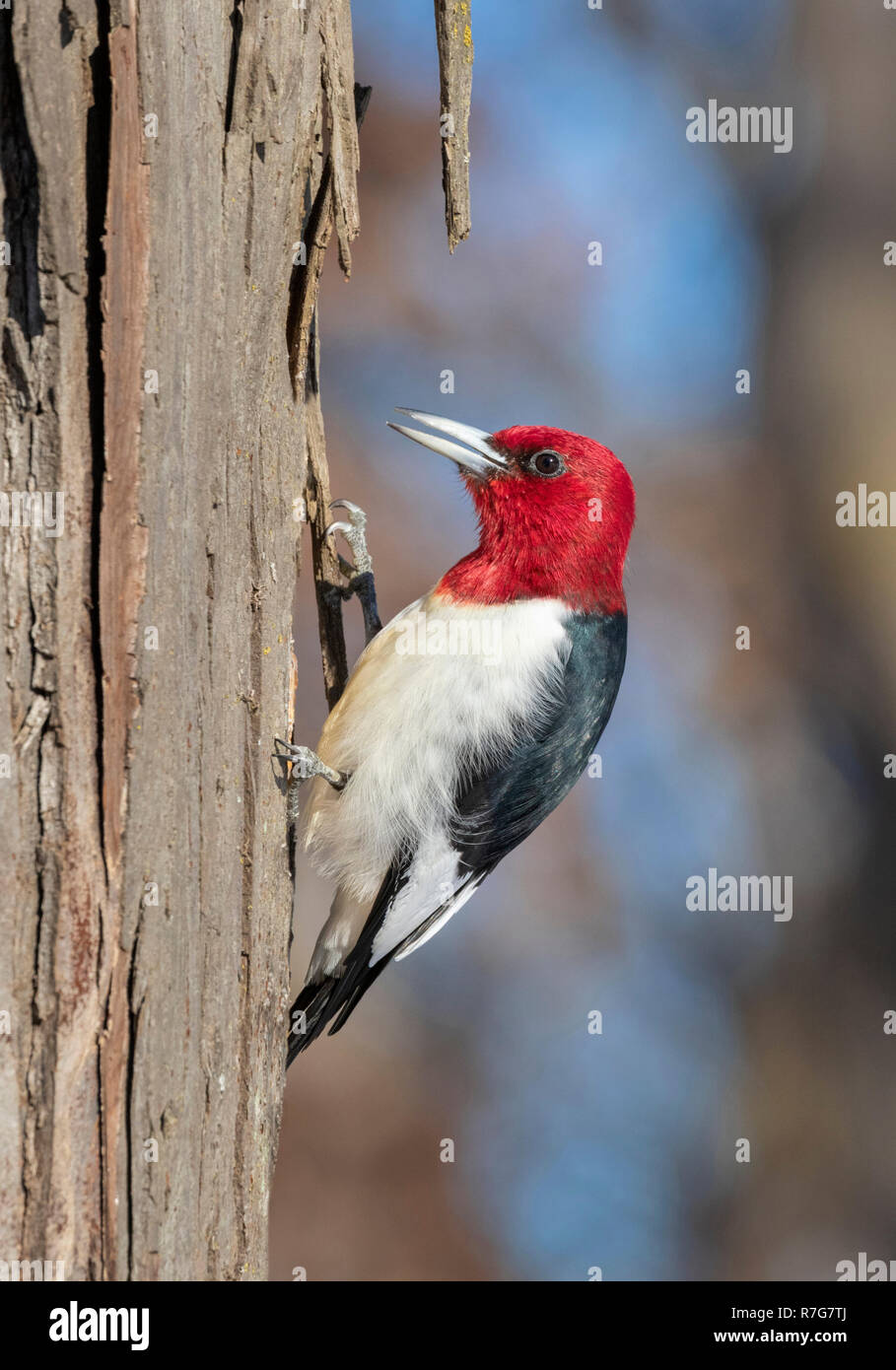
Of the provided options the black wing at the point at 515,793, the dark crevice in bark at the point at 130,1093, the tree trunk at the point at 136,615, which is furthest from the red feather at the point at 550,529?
the dark crevice in bark at the point at 130,1093

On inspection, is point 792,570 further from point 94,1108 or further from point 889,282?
point 94,1108

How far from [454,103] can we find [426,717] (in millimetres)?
1316

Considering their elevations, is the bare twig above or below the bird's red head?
above

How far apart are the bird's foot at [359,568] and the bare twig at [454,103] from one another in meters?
0.75

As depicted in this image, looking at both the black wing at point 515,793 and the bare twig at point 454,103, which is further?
the black wing at point 515,793

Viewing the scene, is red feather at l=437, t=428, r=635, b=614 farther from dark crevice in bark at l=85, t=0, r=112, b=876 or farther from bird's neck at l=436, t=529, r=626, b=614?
dark crevice in bark at l=85, t=0, r=112, b=876

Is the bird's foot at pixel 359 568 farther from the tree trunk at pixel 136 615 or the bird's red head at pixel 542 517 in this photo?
the tree trunk at pixel 136 615

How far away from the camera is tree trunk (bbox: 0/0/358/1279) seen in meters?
1.68

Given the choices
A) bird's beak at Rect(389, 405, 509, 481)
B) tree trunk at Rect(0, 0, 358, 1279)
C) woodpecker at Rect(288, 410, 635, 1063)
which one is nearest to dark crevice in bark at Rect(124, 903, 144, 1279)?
tree trunk at Rect(0, 0, 358, 1279)

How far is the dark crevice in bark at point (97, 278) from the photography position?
5.68 feet

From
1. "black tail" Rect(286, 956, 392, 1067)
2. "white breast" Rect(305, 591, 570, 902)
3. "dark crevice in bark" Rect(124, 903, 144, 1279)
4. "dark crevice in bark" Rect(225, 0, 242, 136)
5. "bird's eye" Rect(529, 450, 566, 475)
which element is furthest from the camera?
"bird's eye" Rect(529, 450, 566, 475)

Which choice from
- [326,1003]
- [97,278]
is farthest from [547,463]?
[97,278]

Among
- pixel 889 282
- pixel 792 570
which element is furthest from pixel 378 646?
pixel 889 282

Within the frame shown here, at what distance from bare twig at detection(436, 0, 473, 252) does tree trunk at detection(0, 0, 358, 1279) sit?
467 millimetres
